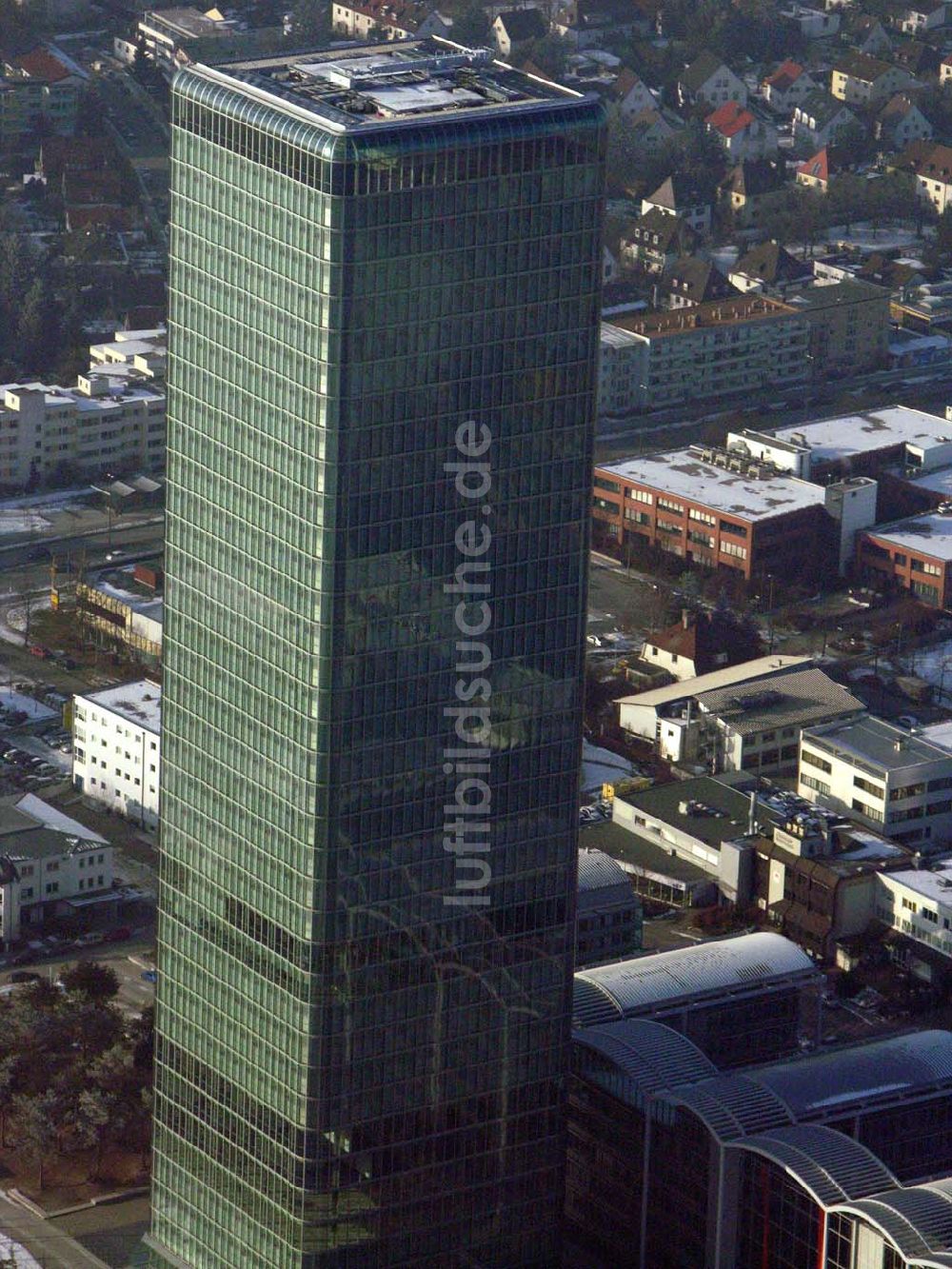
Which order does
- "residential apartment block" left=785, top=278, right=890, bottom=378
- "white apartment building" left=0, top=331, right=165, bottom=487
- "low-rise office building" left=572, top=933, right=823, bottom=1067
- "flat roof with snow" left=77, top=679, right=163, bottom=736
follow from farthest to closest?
1. "residential apartment block" left=785, top=278, right=890, bottom=378
2. "white apartment building" left=0, top=331, right=165, bottom=487
3. "flat roof with snow" left=77, top=679, right=163, bottom=736
4. "low-rise office building" left=572, top=933, right=823, bottom=1067

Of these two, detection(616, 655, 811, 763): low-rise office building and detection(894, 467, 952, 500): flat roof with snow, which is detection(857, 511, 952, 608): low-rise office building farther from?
detection(616, 655, 811, 763): low-rise office building

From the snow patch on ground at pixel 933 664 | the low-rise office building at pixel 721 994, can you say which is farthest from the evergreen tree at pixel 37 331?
the low-rise office building at pixel 721 994

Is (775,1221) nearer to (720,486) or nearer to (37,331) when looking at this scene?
(720,486)

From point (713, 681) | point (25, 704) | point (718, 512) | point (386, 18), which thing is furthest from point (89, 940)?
point (386, 18)

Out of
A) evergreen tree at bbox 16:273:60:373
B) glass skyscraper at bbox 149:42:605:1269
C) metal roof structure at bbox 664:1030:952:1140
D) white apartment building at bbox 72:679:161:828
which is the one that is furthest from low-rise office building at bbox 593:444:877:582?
glass skyscraper at bbox 149:42:605:1269

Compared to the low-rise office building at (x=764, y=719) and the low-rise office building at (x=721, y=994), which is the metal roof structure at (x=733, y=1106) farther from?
the low-rise office building at (x=764, y=719)

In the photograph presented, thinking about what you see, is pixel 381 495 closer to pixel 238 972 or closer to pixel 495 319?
pixel 495 319

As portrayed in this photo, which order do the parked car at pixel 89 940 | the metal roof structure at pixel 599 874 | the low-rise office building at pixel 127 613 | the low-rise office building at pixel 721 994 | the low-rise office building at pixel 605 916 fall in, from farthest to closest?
1. the low-rise office building at pixel 127 613
2. the parked car at pixel 89 940
3. the metal roof structure at pixel 599 874
4. the low-rise office building at pixel 605 916
5. the low-rise office building at pixel 721 994

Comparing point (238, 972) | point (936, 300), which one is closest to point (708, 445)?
point (936, 300)
